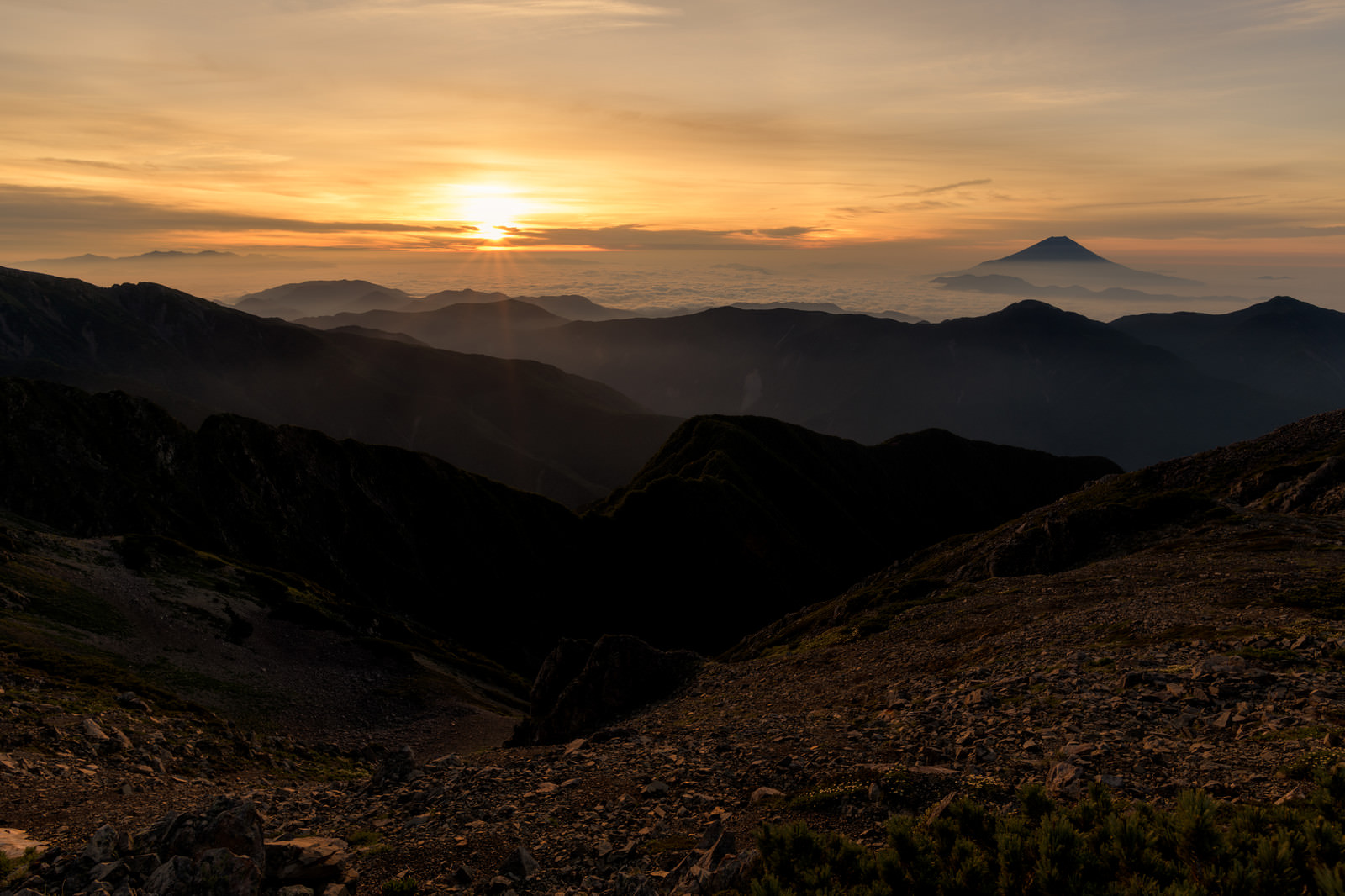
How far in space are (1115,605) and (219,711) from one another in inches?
2307

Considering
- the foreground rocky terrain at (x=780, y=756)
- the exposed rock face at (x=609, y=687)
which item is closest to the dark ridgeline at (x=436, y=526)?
the exposed rock face at (x=609, y=687)

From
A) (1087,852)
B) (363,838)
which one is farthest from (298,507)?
(1087,852)

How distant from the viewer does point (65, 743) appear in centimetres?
2644

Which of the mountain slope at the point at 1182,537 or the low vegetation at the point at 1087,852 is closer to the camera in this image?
the low vegetation at the point at 1087,852

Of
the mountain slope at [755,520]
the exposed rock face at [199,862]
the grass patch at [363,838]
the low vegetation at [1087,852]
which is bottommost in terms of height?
the mountain slope at [755,520]

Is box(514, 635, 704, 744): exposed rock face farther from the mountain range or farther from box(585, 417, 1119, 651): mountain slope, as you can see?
box(585, 417, 1119, 651): mountain slope

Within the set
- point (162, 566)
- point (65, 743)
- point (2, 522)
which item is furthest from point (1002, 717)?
point (2, 522)

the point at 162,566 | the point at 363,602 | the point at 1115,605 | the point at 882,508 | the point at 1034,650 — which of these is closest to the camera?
the point at 1034,650

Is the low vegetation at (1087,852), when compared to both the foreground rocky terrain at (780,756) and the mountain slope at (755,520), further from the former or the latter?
the mountain slope at (755,520)

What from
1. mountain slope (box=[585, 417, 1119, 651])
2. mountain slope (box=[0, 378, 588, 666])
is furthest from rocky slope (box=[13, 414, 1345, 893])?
mountain slope (box=[585, 417, 1119, 651])

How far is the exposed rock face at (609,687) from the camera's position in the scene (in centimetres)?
4141

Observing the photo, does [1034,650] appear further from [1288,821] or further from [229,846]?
[229,846]

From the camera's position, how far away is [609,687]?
4234cm

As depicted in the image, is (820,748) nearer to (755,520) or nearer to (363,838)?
(363,838)
